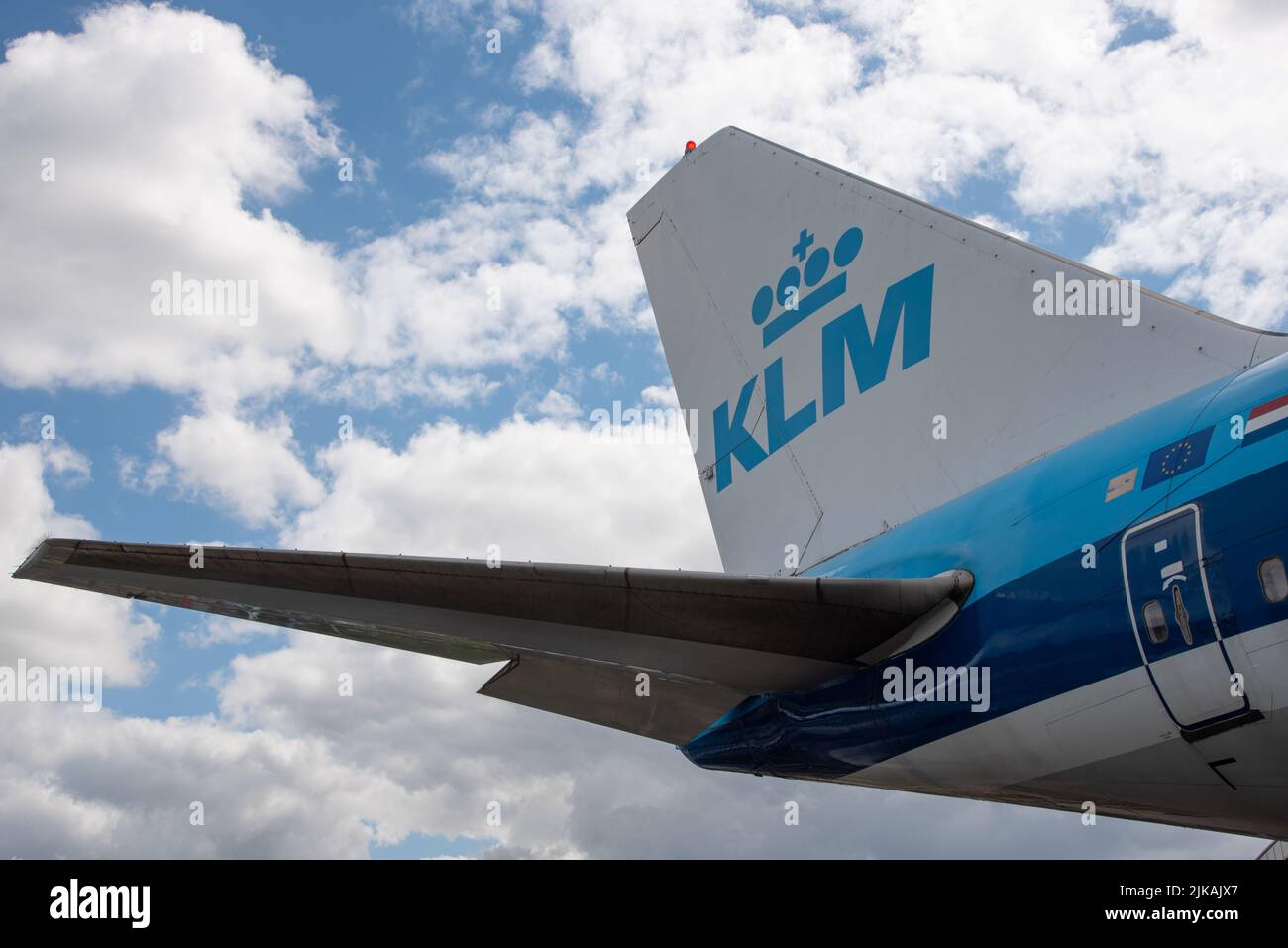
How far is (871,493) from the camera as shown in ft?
33.4

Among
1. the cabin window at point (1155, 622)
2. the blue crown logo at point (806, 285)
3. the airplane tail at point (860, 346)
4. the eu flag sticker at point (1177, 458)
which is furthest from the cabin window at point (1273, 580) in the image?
the blue crown logo at point (806, 285)

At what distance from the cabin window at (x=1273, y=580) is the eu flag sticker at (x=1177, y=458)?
832mm

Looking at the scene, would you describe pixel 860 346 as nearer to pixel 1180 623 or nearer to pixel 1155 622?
pixel 1155 622

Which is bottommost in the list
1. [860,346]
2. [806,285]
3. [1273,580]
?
[1273,580]

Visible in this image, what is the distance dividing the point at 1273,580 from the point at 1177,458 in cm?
109

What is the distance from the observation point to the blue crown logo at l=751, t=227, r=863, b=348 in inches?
438

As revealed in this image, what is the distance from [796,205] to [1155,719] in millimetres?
7439

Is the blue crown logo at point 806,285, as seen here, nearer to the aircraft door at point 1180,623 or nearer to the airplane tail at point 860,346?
the airplane tail at point 860,346

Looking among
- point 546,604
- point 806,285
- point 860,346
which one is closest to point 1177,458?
point 546,604

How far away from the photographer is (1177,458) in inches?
256

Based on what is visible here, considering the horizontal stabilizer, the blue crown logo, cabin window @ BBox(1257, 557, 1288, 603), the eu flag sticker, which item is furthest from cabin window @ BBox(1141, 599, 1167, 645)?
the blue crown logo

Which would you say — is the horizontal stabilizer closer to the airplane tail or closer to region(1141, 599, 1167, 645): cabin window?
region(1141, 599, 1167, 645): cabin window

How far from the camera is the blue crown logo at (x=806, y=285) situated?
11.1 meters
